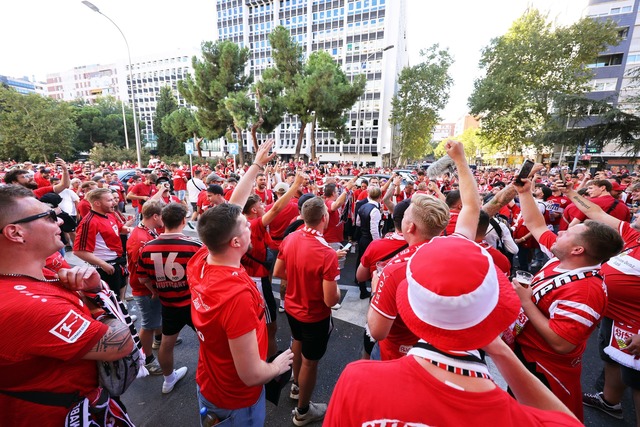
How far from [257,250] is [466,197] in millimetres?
2557

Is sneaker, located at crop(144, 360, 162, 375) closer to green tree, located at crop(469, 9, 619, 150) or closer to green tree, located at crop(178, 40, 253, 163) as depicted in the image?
green tree, located at crop(178, 40, 253, 163)

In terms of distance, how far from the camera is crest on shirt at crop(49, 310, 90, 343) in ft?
4.36

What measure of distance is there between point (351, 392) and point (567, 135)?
27.5 metres

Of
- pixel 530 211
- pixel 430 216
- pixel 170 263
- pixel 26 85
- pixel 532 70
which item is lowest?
pixel 170 263

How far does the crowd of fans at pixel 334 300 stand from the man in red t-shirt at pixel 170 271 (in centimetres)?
2

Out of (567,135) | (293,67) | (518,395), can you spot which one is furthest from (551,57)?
(518,395)

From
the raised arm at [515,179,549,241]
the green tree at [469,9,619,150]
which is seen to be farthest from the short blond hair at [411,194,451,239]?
the green tree at [469,9,619,150]

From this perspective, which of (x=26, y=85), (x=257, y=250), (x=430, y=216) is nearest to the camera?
(x=430, y=216)

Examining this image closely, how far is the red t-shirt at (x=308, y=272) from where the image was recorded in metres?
2.59

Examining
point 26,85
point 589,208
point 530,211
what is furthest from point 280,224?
point 26,85

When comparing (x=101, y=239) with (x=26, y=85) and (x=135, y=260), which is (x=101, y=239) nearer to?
(x=135, y=260)

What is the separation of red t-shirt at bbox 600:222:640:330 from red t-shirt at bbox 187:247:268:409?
3.29 m

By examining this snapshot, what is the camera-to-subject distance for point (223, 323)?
161cm

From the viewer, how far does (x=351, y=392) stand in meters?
0.92
